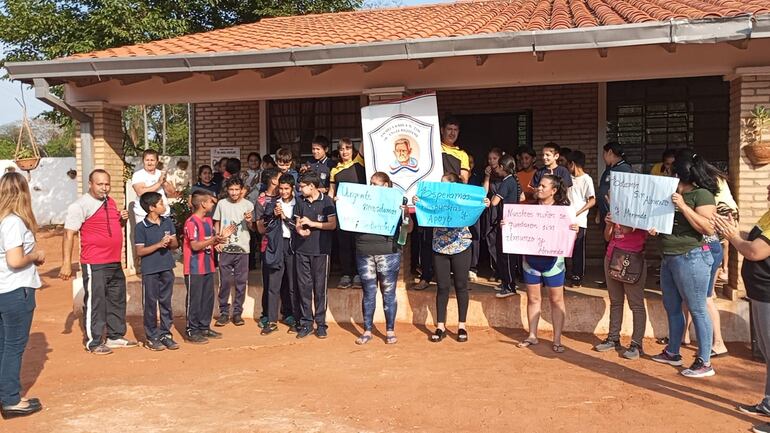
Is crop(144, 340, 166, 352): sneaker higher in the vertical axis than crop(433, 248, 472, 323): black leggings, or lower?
lower

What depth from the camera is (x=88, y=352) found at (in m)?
6.46

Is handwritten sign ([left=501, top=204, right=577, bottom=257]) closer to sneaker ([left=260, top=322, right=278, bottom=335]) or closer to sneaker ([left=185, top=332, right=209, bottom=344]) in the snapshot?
sneaker ([left=260, top=322, right=278, bottom=335])

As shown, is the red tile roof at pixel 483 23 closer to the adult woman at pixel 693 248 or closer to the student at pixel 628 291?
the adult woman at pixel 693 248

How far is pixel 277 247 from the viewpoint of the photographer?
6812mm

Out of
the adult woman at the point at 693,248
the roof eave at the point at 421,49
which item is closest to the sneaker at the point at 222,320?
the roof eave at the point at 421,49

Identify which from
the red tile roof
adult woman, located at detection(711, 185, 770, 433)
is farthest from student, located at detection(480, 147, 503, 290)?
adult woman, located at detection(711, 185, 770, 433)

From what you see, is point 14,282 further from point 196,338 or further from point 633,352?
point 633,352

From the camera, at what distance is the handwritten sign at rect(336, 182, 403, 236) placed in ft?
20.8

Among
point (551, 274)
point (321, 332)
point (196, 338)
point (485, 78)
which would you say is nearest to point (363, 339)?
point (321, 332)

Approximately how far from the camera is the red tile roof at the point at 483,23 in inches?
250

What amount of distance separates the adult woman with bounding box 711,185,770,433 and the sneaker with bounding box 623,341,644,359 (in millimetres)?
1474

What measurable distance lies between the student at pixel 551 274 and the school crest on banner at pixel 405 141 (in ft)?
4.35

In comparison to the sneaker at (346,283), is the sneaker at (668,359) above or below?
below

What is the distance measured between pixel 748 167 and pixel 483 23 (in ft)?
11.4
